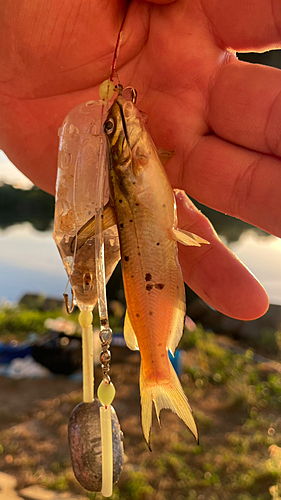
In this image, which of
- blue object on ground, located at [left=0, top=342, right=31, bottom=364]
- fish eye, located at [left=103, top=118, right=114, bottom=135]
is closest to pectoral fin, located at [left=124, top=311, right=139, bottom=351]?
fish eye, located at [left=103, top=118, right=114, bottom=135]

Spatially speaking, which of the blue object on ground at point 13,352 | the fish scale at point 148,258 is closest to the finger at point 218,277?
the fish scale at point 148,258

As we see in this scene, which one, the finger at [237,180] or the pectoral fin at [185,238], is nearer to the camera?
the pectoral fin at [185,238]

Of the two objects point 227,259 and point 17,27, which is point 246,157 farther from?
point 17,27

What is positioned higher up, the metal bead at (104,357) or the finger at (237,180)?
the finger at (237,180)

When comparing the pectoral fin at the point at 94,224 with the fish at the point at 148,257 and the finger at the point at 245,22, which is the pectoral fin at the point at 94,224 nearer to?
the fish at the point at 148,257

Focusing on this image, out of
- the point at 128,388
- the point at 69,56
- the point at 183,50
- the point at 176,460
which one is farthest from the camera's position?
the point at 128,388

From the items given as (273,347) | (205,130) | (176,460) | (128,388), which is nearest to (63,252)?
(205,130)

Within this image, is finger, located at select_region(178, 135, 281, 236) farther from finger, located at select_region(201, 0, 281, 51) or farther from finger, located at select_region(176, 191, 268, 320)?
finger, located at select_region(201, 0, 281, 51)
